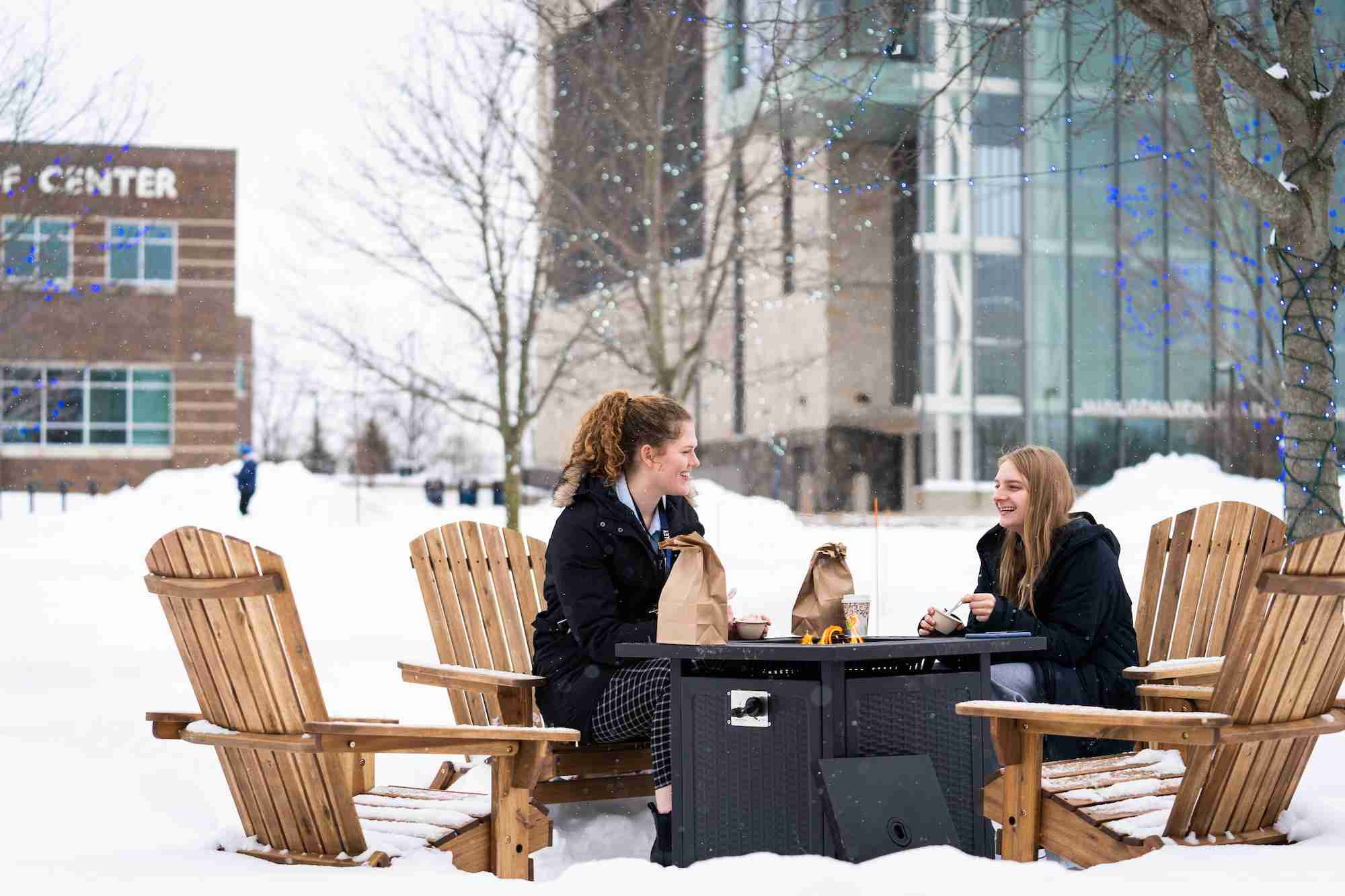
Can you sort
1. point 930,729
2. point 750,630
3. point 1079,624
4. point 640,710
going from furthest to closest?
point 1079,624, point 640,710, point 750,630, point 930,729

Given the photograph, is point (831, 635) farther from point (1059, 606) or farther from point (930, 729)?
point (1059, 606)

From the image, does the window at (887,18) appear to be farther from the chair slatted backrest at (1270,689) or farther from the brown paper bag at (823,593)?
the chair slatted backrest at (1270,689)

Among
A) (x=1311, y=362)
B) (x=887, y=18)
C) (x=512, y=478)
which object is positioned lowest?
(x=512, y=478)

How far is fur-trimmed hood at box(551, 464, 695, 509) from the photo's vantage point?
4.45 metres

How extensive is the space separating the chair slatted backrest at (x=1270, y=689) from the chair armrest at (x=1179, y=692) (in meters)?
0.78

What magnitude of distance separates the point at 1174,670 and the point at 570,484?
2007mm

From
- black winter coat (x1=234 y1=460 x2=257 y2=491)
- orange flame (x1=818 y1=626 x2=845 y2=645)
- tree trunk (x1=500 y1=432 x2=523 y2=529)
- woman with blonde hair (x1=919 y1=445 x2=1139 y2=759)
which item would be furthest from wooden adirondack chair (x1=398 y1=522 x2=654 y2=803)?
black winter coat (x1=234 y1=460 x2=257 y2=491)

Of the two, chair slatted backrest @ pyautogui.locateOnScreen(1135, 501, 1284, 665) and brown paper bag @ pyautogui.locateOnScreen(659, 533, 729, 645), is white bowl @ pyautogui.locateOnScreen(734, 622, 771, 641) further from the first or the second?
chair slatted backrest @ pyautogui.locateOnScreen(1135, 501, 1284, 665)

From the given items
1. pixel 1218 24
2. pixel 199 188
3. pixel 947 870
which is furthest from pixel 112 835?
pixel 199 188

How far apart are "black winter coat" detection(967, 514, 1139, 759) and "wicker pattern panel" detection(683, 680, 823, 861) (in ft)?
3.80

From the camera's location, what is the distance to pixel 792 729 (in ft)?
12.3

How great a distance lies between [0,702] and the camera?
7270mm

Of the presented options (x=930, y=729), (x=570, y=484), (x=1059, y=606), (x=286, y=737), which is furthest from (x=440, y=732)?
(x=1059, y=606)

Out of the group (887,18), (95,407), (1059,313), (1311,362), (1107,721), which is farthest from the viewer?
(95,407)
